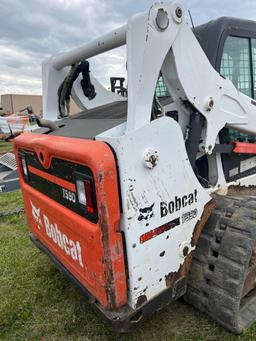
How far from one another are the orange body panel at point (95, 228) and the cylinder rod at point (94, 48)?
748mm

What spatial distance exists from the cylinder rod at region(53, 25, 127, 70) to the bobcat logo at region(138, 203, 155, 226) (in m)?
1.13

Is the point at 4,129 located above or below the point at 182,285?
above

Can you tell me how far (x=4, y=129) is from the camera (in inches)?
563

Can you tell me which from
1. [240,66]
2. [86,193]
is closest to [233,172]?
[240,66]

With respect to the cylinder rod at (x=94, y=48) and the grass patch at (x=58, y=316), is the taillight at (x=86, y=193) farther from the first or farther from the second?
the grass patch at (x=58, y=316)

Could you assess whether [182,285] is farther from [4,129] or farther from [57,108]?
[4,129]

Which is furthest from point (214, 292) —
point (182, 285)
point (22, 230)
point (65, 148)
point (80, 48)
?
point (22, 230)

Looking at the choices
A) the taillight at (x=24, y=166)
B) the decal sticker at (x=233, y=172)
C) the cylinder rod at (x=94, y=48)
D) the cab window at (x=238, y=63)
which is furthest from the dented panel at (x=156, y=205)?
the taillight at (x=24, y=166)

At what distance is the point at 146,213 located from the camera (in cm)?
189

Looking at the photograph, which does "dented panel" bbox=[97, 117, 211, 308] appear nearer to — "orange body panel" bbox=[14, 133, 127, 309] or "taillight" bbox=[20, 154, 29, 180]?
"orange body panel" bbox=[14, 133, 127, 309]

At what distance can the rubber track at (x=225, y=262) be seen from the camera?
2074 millimetres

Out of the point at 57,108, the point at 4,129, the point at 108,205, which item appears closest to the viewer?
the point at 108,205

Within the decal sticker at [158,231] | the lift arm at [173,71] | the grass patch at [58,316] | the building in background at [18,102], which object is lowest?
the grass patch at [58,316]

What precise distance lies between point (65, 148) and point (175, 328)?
161cm
